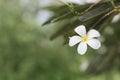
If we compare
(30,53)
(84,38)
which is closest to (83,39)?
(84,38)

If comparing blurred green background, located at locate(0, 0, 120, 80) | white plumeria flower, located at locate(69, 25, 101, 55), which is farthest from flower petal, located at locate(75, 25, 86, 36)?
blurred green background, located at locate(0, 0, 120, 80)

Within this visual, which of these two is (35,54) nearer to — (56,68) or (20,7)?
(56,68)

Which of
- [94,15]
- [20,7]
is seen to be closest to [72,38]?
[94,15]

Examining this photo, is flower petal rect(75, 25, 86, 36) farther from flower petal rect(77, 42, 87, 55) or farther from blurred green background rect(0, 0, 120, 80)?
blurred green background rect(0, 0, 120, 80)

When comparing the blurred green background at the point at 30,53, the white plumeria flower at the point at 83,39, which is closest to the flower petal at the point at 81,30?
the white plumeria flower at the point at 83,39

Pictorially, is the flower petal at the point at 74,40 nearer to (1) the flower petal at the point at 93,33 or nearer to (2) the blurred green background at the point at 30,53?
(1) the flower petal at the point at 93,33

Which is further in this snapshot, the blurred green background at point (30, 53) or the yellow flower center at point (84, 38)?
the blurred green background at point (30, 53)
